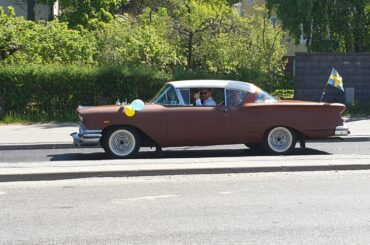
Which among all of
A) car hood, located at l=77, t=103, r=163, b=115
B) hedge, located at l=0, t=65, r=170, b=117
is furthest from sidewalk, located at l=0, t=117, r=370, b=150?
car hood, located at l=77, t=103, r=163, b=115

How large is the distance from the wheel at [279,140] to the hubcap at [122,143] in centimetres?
273

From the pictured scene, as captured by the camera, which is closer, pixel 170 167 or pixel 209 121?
pixel 170 167

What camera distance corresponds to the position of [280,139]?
12305mm

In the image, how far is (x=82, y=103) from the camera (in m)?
20.4

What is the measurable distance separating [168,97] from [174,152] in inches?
60.9

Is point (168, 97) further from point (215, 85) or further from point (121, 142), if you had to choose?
point (121, 142)

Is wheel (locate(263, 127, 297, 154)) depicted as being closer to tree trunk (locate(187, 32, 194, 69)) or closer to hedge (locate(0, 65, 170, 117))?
hedge (locate(0, 65, 170, 117))

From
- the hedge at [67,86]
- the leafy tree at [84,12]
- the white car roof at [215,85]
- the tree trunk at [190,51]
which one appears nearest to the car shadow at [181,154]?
the white car roof at [215,85]

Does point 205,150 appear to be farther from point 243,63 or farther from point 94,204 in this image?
point 243,63

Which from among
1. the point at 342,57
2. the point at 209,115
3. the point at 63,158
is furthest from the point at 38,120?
the point at 342,57

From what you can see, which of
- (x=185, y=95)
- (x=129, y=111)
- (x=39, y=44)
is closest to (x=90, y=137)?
(x=129, y=111)

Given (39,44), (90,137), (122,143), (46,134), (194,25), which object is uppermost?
(194,25)

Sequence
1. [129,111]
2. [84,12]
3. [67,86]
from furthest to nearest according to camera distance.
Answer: [84,12] → [67,86] → [129,111]

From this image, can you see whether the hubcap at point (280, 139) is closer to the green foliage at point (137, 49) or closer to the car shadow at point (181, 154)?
the car shadow at point (181, 154)
